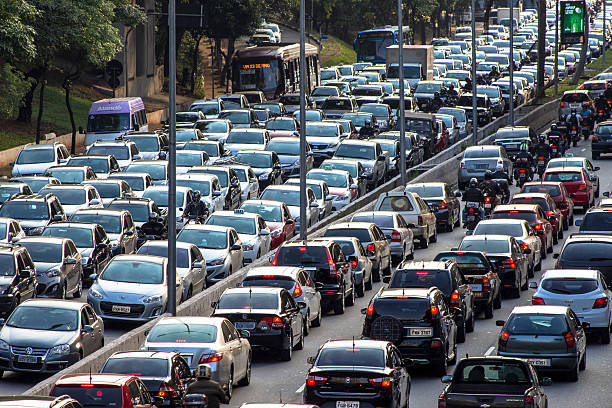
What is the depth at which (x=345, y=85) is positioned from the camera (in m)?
74.0

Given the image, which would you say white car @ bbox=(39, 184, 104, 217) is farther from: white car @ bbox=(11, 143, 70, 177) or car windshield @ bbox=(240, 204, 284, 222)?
white car @ bbox=(11, 143, 70, 177)

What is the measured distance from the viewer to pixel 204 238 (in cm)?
3067

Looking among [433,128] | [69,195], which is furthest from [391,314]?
[433,128]

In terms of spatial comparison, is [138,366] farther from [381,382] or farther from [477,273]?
[477,273]

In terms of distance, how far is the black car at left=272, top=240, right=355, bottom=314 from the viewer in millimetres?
28016

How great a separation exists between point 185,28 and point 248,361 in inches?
2363

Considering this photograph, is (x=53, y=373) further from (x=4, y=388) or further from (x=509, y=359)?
(x=509, y=359)

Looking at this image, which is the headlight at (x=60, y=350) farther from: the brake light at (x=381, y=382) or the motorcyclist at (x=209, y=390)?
the brake light at (x=381, y=382)

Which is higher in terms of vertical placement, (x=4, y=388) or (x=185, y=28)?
(x=185, y=28)

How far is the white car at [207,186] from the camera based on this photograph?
3788cm

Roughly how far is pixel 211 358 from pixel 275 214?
15327 millimetres

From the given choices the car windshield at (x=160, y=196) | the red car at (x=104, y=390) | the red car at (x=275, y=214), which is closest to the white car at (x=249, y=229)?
the red car at (x=275, y=214)

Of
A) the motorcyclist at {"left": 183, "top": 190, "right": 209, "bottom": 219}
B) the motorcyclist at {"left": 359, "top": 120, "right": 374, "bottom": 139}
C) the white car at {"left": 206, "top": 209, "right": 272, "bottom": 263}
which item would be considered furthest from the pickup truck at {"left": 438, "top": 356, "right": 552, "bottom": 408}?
the motorcyclist at {"left": 359, "top": 120, "right": 374, "bottom": 139}

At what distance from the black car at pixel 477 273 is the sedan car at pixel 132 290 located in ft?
18.3
